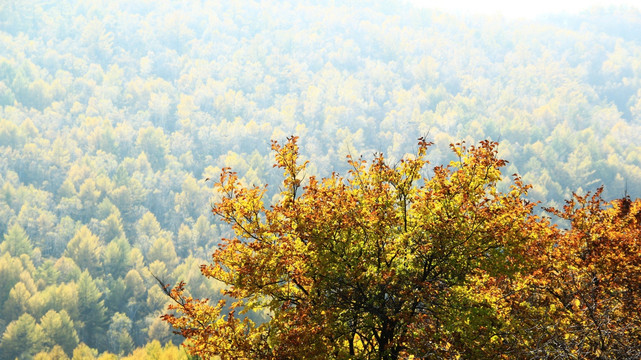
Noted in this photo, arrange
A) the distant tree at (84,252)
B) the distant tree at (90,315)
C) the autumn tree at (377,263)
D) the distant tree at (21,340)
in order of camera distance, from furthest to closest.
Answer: the distant tree at (84,252), the distant tree at (90,315), the distant tree at (21,340), the autumn tree at (377,263)


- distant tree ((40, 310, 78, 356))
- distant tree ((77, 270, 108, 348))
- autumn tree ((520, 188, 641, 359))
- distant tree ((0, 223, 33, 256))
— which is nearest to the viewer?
autumn tree ((520, 188, 641, 359))

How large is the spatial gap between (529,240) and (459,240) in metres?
2.44

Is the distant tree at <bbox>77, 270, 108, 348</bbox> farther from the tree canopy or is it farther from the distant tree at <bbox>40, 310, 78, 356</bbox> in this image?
the tree canopy

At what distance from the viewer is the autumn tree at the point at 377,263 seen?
9.73m

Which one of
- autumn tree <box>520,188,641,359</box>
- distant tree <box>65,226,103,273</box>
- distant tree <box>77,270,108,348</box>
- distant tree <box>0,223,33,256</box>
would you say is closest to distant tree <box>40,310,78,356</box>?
distant tree <box>77,270,108,348</box>

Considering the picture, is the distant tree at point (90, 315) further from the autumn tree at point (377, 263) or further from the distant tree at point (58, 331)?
the autumn tree at point (377, 263)

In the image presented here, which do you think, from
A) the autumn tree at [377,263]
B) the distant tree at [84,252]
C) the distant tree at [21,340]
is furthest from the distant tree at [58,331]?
the autumn tree at [377,263]

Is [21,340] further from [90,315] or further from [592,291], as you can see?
[592,291]

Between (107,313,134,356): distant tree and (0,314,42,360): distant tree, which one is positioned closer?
(0,314,42,360): distant tree

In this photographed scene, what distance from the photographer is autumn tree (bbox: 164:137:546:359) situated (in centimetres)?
973

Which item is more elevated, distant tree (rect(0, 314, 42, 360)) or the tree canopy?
distant tree (rect(0, 314, 42, 360))

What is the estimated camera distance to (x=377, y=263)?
10.3 metres

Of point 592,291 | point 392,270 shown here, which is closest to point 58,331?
point 392,270

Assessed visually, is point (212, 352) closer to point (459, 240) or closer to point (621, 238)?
point (459, 240)
